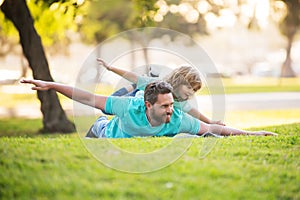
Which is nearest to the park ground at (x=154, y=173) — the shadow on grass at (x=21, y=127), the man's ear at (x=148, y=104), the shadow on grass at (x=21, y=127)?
the man's ear at (x=148, y=104)

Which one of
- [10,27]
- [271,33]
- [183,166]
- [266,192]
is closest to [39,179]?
[183,166]

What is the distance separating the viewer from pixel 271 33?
65.4 metres

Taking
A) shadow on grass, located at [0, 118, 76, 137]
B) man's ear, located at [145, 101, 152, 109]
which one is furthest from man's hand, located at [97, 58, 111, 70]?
shadow on grass, located at [0, 118, 76, 137]

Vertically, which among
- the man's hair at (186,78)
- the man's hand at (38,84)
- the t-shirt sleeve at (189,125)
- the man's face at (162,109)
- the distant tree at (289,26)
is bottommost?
the distant tree at (289,26)

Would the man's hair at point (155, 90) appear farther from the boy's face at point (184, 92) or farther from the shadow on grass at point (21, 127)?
the shadow on grass at point (21, 127)

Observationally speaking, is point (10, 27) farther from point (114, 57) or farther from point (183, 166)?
point (183, 166)

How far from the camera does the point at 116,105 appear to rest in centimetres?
521

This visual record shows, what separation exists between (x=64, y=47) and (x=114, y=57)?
36.2 m

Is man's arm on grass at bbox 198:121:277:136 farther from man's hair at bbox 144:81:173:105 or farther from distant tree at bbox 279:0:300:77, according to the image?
distant tree at bbox 279:0:300:77

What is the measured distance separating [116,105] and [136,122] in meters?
0.43

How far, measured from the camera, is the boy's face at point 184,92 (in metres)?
5.73

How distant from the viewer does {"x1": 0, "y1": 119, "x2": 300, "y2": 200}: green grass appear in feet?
13.0

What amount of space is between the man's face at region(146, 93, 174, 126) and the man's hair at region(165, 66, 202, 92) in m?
0.59

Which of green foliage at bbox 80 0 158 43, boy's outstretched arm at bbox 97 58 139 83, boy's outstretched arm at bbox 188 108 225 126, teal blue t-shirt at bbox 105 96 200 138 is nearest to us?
teal blue t-shirt at bbox 105 96 200 138
